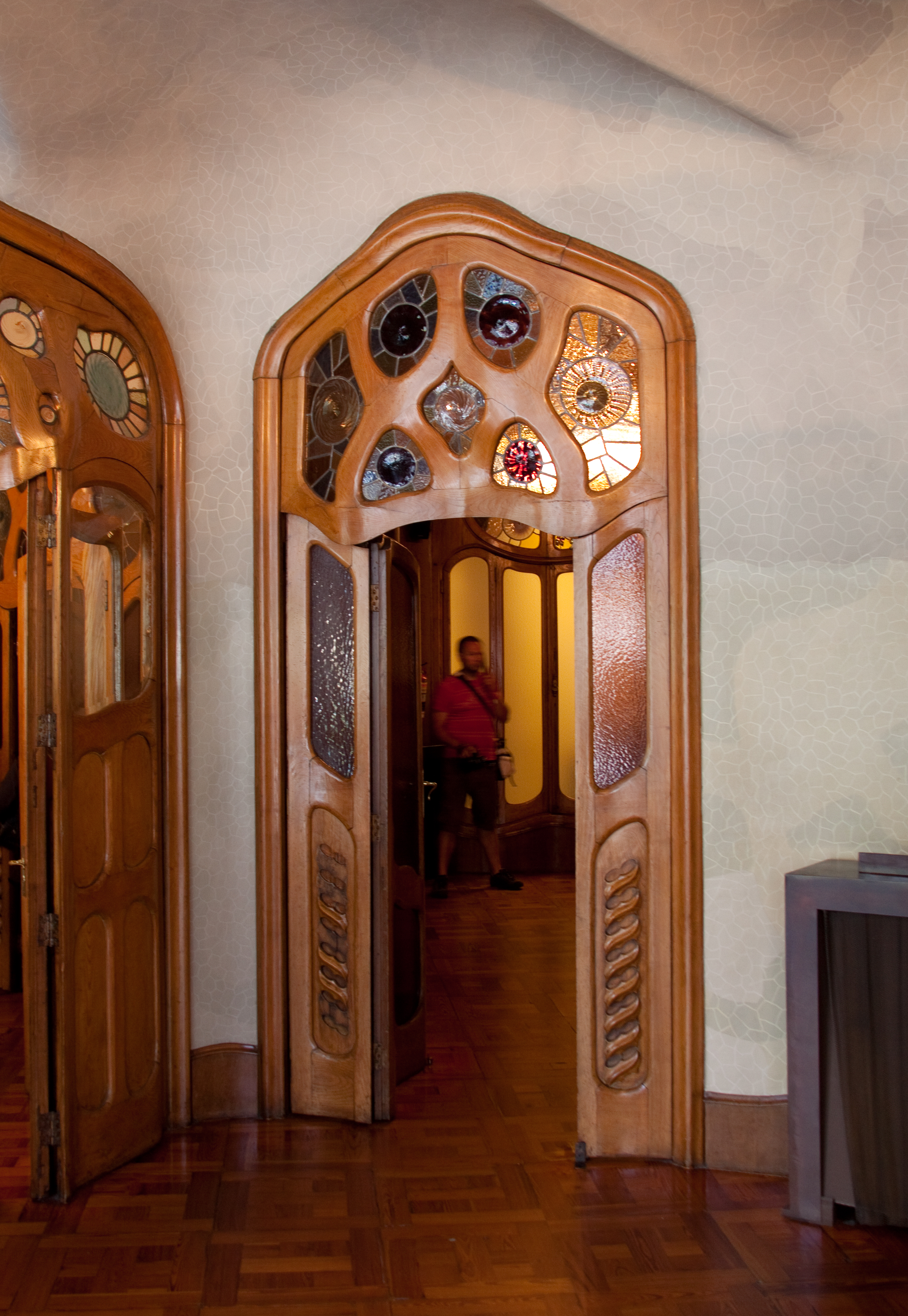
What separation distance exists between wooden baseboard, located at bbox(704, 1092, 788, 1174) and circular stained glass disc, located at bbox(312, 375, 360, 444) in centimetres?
258

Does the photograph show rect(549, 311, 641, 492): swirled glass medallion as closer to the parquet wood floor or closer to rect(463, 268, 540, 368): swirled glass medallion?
rect(463, 268, 540, 368): swirled glass medallion

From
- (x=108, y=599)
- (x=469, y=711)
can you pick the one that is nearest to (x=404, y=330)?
(x=108, y=599)

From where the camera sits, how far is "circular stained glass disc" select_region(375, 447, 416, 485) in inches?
163

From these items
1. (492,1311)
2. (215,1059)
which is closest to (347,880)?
(215,1059)

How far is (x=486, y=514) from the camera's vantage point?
13.4ft

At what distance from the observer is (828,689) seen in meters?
3.79

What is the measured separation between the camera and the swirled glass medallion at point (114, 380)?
3867 mm

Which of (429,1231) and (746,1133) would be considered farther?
(746,1133)

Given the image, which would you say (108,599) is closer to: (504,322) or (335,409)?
(335,409)

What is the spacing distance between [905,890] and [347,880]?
6.26 feet

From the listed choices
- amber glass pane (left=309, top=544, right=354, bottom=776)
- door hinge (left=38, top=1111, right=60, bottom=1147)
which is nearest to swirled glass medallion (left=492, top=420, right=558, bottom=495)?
amber glass pane (left=309, top=544, right=354, bottom=776)

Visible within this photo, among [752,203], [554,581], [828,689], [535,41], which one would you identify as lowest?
[828,689]

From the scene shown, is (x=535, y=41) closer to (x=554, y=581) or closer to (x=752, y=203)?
(x=752, y=203)

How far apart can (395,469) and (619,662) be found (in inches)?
40.9
